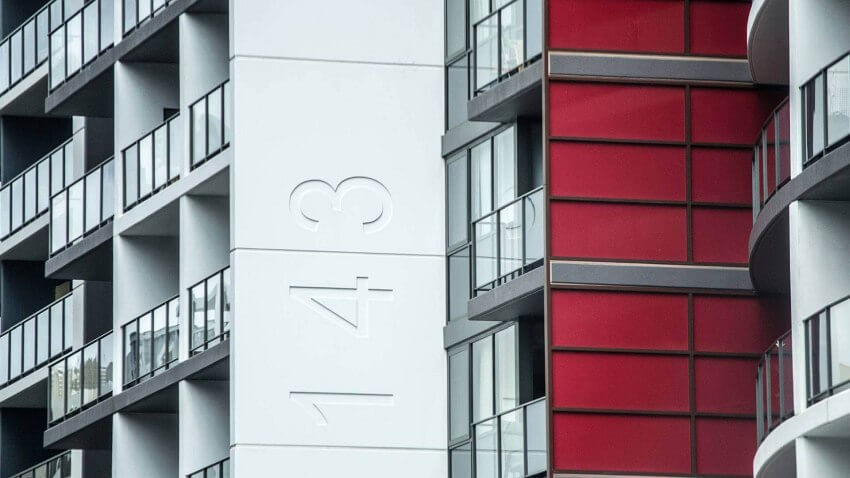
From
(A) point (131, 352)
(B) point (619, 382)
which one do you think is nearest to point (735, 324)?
(B) point (619, 382)

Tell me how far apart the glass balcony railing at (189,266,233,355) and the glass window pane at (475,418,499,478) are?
5.24 metres

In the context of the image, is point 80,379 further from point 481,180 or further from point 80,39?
Result: point 481,180

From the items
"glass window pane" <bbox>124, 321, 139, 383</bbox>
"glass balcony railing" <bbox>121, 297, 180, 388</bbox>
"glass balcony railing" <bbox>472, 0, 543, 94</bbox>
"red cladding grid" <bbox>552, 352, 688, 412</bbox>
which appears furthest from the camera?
"glass window pane" <bbox>124, 321, 139, 383</bbox>

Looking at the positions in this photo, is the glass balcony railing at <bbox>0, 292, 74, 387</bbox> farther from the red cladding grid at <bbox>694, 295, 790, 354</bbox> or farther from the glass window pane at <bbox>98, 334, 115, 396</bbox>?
the red cladding grid at <bbox>694, 295, 790, 354</bbox>

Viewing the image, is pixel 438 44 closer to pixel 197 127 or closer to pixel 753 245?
pixel 197 127

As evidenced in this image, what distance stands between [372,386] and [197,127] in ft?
22.1

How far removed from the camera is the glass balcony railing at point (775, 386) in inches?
1464

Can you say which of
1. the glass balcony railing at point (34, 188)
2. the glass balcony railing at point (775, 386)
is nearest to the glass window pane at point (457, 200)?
the glass balcony railing at point (775, 386)

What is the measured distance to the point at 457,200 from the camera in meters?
45.9

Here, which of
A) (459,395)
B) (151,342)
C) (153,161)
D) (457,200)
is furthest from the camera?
(153,161)

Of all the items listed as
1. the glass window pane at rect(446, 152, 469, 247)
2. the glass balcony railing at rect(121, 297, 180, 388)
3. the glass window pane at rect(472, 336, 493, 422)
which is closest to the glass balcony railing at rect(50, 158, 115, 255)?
the glass balcony railing at rect(121, 297, 180, 388)

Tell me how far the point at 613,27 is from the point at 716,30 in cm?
170

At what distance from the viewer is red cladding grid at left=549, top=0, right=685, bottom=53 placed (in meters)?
42.6

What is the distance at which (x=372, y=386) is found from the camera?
45.2 metres
